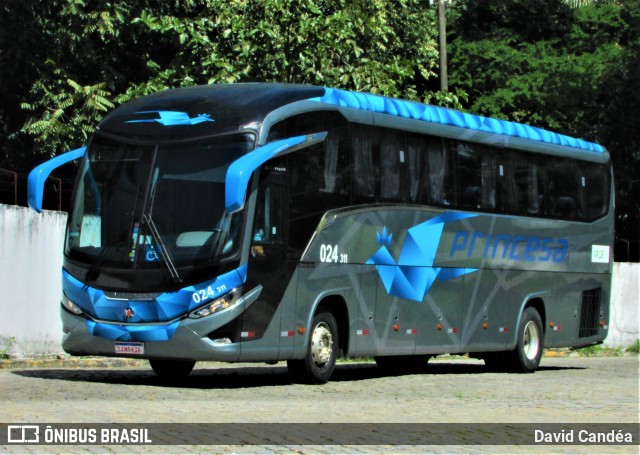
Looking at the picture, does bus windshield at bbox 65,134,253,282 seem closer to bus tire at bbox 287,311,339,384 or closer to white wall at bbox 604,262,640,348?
bus tire at bbox 287,311,339,384

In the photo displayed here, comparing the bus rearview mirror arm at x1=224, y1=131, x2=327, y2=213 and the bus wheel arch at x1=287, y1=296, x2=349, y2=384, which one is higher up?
the bus rearview mirror arm at x1=224, y1=131, x2=327, y2=213

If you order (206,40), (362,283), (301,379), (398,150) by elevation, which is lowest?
(301,379)

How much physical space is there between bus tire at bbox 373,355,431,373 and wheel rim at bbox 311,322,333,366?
14.9 ft

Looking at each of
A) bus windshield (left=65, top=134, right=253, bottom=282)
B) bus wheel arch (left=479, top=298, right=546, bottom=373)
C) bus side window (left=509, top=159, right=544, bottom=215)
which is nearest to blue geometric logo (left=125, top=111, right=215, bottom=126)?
bus windshield (left=65, top=134, right=253, bottom=282)

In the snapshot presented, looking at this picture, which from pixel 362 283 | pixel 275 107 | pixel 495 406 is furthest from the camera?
pixel 362 283

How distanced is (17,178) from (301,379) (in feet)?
27.1

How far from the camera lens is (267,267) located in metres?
15.5

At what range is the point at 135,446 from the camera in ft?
30.6

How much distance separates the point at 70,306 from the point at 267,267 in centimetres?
245

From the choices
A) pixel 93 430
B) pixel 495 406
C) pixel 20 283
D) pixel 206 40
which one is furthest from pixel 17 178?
pixel 93 430

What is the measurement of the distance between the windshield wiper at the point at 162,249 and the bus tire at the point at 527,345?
863 centimetres

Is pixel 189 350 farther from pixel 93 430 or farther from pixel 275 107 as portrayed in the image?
pixel 93 430

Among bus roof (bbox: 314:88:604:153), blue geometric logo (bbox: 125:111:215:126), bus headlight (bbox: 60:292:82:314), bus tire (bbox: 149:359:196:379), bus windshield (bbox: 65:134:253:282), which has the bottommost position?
bus tire (bbox: 149:359:196:379)

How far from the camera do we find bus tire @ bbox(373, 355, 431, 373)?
2148 centimetres
